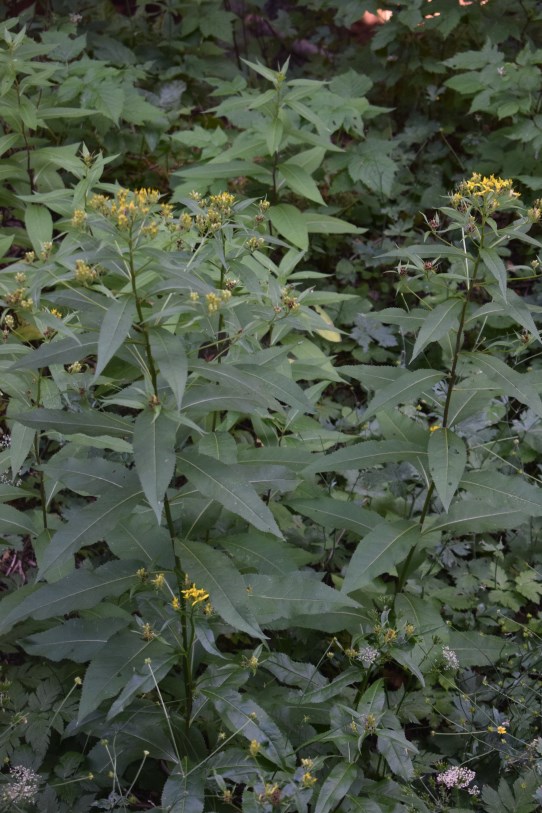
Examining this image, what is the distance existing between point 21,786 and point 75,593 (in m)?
0.52

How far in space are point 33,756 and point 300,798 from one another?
33.9 inches

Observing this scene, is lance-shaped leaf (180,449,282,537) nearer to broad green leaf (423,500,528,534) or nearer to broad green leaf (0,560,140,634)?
broad green leaf (0,560,140,634)

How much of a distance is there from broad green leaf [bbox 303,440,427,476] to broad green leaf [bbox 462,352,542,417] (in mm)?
335

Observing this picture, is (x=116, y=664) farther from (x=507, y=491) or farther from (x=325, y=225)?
(x=325, y=225)

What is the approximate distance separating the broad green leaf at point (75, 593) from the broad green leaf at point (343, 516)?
2.28ft

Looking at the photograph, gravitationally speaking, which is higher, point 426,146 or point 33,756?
point 426,146

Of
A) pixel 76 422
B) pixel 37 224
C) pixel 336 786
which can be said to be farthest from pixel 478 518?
pixel 37 224

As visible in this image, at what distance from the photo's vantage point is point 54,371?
8.69 ft

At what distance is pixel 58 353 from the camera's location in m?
2.02

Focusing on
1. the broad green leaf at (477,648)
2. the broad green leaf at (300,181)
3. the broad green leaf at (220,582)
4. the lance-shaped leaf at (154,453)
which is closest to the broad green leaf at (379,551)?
the broad green leaf at (220,582)

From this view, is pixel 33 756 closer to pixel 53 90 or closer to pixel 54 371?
pixel 54 371

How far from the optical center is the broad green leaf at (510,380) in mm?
2301

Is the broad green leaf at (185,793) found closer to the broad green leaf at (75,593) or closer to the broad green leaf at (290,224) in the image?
the broad green leaf at (75,593)

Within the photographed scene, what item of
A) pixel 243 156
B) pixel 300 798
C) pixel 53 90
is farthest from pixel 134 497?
pixel 53 90
